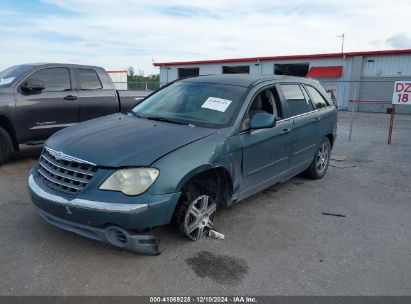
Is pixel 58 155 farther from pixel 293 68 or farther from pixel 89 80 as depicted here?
pixel 293 68

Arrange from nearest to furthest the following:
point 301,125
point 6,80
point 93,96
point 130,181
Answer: point 130,181 → point 301,125 → point 6,80 → point 93,96

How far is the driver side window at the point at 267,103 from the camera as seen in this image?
438 centimetres

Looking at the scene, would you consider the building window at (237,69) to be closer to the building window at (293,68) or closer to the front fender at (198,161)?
the building window at (293,68)

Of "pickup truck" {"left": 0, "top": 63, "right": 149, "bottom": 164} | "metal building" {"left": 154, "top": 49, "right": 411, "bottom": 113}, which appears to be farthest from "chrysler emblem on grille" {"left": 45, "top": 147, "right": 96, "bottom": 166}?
"metal building" {"left": 154, "top": 49, "right": 411, "bottom": 113}

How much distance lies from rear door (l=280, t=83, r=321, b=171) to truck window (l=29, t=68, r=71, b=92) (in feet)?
14.2

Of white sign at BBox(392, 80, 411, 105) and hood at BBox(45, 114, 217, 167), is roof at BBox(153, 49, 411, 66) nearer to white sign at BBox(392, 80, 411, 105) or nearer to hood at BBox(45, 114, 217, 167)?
white sign at BBox(392, 80, 411, 105)

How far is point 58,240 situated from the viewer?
3566 millimetres

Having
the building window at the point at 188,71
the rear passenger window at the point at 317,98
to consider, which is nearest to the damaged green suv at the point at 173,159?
the rear passenger window at the point at 317,98

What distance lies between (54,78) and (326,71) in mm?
20464

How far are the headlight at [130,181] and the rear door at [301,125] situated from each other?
8.14ft

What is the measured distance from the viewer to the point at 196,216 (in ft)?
11.8

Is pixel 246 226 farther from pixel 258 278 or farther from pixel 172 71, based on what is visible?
pixel 172 71

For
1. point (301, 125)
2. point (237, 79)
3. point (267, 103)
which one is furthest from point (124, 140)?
point (301, 125)

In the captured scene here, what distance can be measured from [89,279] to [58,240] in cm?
80
